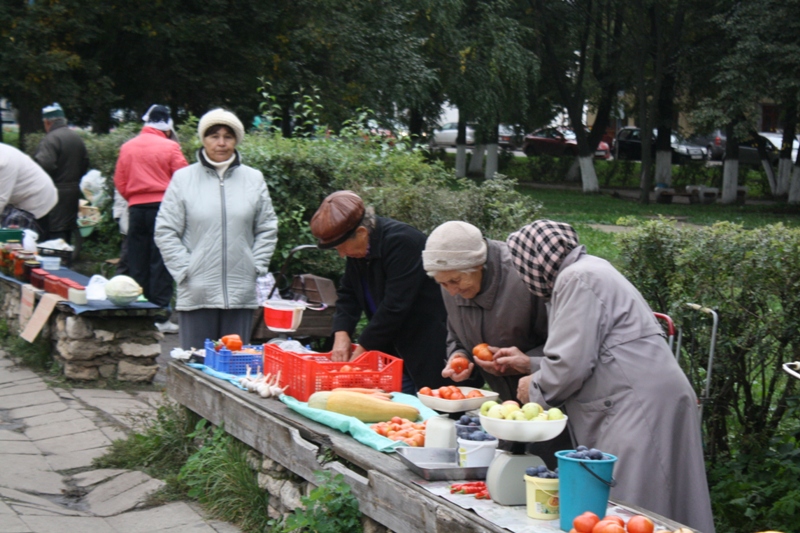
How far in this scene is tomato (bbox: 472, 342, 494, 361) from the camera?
3.97 metres

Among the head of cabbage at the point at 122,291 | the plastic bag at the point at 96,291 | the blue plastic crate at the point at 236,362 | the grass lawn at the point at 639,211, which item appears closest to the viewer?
the blue plastic crate at the point at 236,362

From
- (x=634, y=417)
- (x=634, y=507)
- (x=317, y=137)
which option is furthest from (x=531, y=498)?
(x=317, y=137)

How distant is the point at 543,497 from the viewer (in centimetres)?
299

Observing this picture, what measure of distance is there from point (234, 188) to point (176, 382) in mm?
1279

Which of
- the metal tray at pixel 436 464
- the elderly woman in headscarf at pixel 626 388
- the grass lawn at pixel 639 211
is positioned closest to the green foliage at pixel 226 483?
the metal tray at pixel 436 464

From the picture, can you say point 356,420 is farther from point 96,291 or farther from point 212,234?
point 96,291

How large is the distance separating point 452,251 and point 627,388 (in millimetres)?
949

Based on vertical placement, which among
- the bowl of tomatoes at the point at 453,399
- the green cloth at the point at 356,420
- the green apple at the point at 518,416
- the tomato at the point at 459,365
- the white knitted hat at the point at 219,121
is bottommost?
the green cloth at the point at 356,420

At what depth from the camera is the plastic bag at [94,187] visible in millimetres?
12055

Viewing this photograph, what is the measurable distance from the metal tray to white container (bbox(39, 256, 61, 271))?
6.08 m

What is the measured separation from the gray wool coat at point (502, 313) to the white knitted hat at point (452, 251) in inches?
4.9

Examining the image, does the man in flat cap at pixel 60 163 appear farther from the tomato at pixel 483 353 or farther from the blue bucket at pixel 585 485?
the blue bucket at pixel 585 485

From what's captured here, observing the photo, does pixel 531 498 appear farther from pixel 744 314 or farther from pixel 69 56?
pixel 69 56

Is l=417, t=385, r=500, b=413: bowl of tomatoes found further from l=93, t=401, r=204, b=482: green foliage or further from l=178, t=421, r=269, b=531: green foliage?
l=93, t=401, r=204, b=482: green foliage
